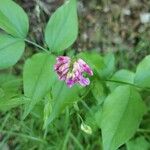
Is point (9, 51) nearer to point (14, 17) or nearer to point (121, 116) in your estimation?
point (14, 17)

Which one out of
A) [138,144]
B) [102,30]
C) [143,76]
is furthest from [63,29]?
[102,30]

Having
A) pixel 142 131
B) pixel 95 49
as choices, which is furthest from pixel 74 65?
pixel 95 49

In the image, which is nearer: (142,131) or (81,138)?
(142,131)

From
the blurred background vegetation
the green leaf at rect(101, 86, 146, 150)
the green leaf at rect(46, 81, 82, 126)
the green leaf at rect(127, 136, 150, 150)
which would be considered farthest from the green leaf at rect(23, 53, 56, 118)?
the blurred background vegetation

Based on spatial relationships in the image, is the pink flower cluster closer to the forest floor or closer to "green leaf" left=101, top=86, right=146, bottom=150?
"green leaf" left=101, top=86, right=146, bottom=150

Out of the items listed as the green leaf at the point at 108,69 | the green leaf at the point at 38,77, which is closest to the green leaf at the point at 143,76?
the green leaf at the point at 108,69

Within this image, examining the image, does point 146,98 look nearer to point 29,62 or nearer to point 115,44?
point 115,44
